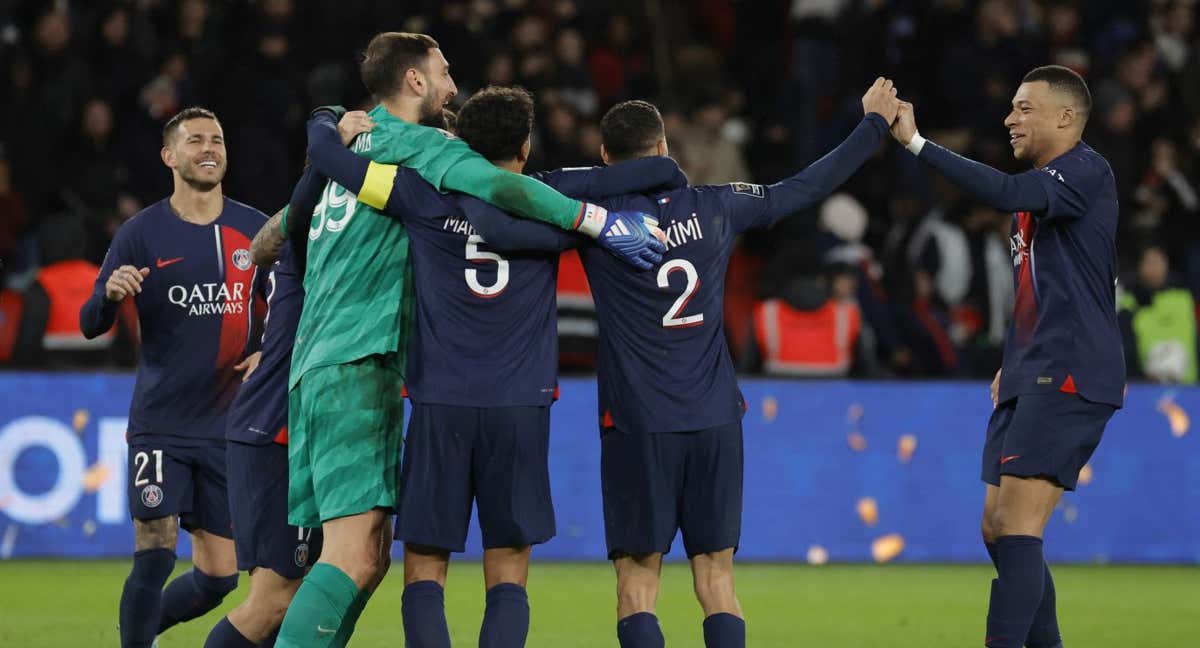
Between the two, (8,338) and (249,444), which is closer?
(249,444)

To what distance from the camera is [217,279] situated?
7.63 m

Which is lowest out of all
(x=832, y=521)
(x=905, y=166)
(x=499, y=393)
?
(x=832, y=521)

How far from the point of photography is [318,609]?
5.94m

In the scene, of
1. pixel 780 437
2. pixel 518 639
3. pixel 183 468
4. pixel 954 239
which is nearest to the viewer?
pixel 518 639

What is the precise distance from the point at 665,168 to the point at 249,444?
1898 millimetres

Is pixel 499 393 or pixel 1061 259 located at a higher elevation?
pixel 1061 259

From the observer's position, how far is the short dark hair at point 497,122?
20.5 ft

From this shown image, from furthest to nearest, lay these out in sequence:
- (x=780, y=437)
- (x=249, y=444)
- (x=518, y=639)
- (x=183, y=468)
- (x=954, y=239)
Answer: (x=954, y=239), (x=780, y=437), (x=183, y=468), (x=249, y=444), (x=518, y=639)

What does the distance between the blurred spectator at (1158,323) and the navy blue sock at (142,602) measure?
841 centimetres

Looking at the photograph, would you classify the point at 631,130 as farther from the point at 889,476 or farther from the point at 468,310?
Answer: the point at 889,476

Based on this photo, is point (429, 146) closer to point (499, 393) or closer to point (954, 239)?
point (499, 393)

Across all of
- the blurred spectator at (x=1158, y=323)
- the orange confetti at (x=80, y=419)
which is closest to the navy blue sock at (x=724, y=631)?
the orange confetti at (x=80, y=419)

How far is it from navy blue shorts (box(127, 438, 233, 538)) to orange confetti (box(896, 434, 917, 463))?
5998 mm

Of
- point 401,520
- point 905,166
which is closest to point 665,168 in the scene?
point 401,520
